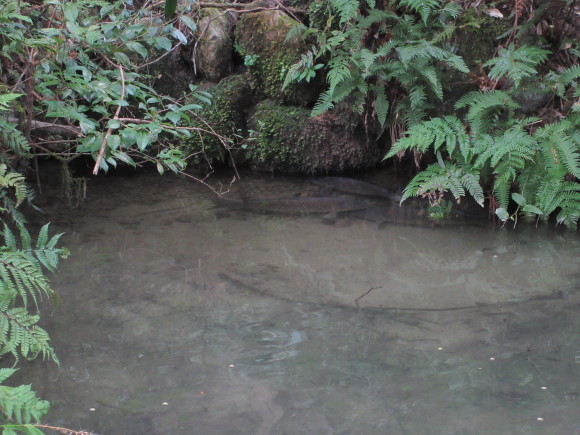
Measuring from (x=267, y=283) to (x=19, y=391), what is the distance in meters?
2.56

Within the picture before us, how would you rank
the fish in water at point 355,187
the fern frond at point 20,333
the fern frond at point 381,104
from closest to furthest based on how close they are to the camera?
the fern frond at point 20,333
the fern frond at point 381,104
the fish in water at point 355,187

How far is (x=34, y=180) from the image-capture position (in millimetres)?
6867

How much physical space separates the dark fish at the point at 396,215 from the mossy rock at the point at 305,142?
113 cm

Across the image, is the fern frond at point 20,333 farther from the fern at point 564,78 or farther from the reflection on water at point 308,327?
the fern at point 564,78

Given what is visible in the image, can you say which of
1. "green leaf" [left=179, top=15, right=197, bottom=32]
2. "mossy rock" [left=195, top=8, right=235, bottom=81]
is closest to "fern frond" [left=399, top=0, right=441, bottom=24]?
"green leaf" [left=179, top=15, right=197, bottom=32]

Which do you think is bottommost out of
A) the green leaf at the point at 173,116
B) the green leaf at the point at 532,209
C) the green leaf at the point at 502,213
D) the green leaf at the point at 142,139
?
the green leaf at the point at 502,213

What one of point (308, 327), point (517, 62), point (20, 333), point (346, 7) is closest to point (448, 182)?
point (517, 62)

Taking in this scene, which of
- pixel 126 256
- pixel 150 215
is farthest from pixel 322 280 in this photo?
pixel 150 215

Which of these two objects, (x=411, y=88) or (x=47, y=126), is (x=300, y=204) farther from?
(x=47, y=126)

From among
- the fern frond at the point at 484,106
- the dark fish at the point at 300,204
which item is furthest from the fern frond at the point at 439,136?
the dark fish at the point at 300,204

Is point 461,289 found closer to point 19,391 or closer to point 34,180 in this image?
point 19,391

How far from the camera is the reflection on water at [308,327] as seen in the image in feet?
10.6

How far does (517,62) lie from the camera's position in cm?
574

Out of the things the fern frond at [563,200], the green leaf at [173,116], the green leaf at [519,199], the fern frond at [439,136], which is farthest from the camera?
the fern frond at [439,136]
